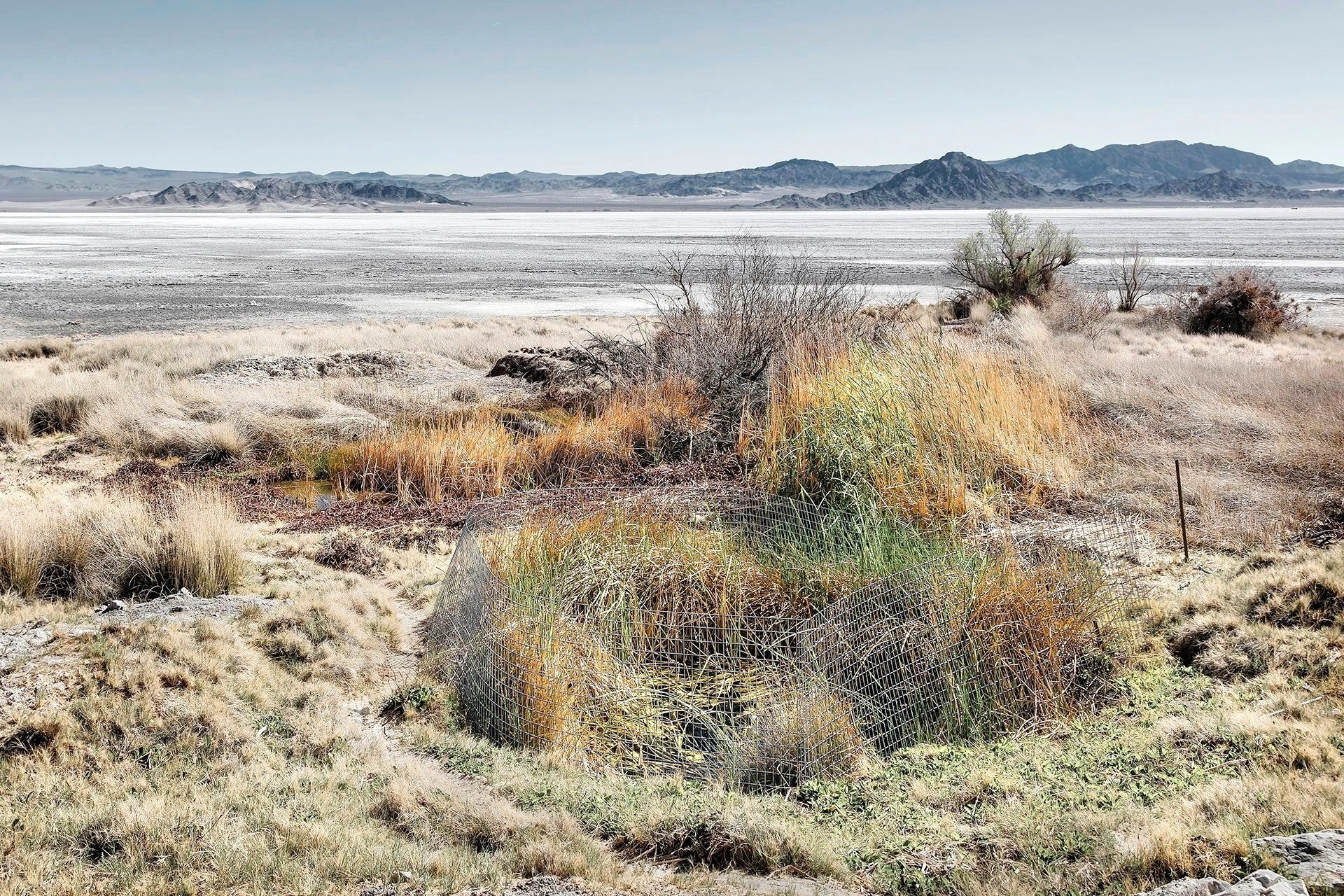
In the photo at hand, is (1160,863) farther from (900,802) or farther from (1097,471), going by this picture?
(1097,471)

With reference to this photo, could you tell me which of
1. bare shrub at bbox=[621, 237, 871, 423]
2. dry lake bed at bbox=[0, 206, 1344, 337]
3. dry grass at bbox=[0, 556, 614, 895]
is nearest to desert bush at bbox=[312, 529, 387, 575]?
dry grass at bbox=[0, 556, 614, 895]

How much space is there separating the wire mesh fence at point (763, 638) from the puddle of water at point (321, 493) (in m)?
4.07

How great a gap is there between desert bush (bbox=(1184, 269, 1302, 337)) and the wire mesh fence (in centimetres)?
1761

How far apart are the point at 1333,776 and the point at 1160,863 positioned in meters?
1.42

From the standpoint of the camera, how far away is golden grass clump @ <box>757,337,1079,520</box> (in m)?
9.32

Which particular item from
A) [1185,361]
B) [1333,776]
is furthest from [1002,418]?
[1185,361]

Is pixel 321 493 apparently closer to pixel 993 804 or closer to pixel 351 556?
pixel 351 556

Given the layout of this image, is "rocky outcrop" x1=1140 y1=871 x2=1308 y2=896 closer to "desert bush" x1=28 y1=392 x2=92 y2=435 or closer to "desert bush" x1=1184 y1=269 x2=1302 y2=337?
"desert bush" x1=28 y1=392 x2=92 y2=435

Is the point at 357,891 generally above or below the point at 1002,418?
below

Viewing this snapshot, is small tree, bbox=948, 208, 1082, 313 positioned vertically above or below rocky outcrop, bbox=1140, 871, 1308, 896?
above

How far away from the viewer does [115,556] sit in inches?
320

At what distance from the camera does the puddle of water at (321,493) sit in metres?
11.8

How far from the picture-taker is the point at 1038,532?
8406 millimetres

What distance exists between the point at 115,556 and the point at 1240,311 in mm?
23482
